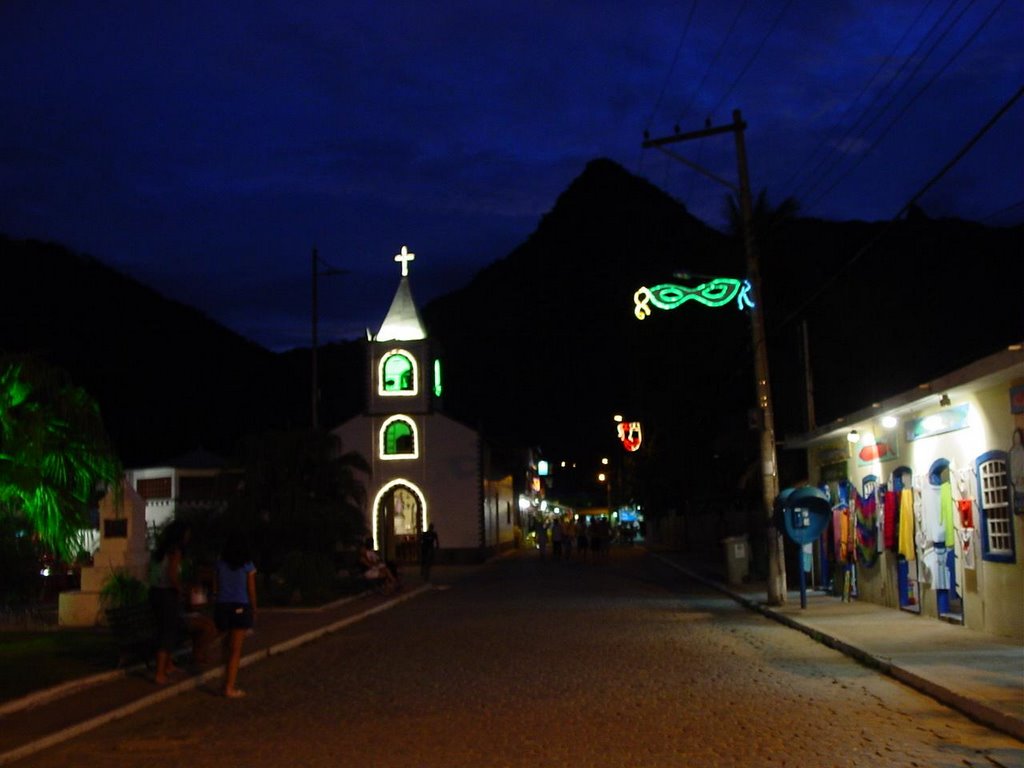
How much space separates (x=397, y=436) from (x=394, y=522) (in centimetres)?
434

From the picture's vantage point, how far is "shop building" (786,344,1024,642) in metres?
16.1

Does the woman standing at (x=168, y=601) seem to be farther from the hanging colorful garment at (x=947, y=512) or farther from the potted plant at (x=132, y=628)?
the hanging colorful garment at (x=947, y=512)

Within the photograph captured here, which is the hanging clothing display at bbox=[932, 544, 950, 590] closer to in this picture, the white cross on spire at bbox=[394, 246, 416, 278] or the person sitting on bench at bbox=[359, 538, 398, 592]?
the person sitting on bench at bbox=[359, 538, 398, 592]

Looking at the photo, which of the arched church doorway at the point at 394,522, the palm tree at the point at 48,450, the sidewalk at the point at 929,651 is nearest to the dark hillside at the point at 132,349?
the arched church doorway at the point at 394,522

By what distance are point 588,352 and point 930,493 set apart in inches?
5736

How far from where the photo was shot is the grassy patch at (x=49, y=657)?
13.1 m

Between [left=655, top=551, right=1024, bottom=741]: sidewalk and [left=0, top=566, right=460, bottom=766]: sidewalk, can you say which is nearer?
[left=0, top=566, right=460, bottom=766]: sidewalk

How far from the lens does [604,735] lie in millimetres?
10023

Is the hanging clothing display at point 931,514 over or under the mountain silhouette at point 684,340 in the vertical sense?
under

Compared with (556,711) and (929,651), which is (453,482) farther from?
(556,711)

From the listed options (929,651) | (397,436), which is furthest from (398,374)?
(929,651)

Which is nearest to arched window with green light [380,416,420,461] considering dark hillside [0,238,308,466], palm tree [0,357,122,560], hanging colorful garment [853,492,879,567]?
dark hillside [0,238,308,466]

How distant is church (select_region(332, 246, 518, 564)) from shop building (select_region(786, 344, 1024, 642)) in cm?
2689

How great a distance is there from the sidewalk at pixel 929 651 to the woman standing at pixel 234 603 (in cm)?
710
